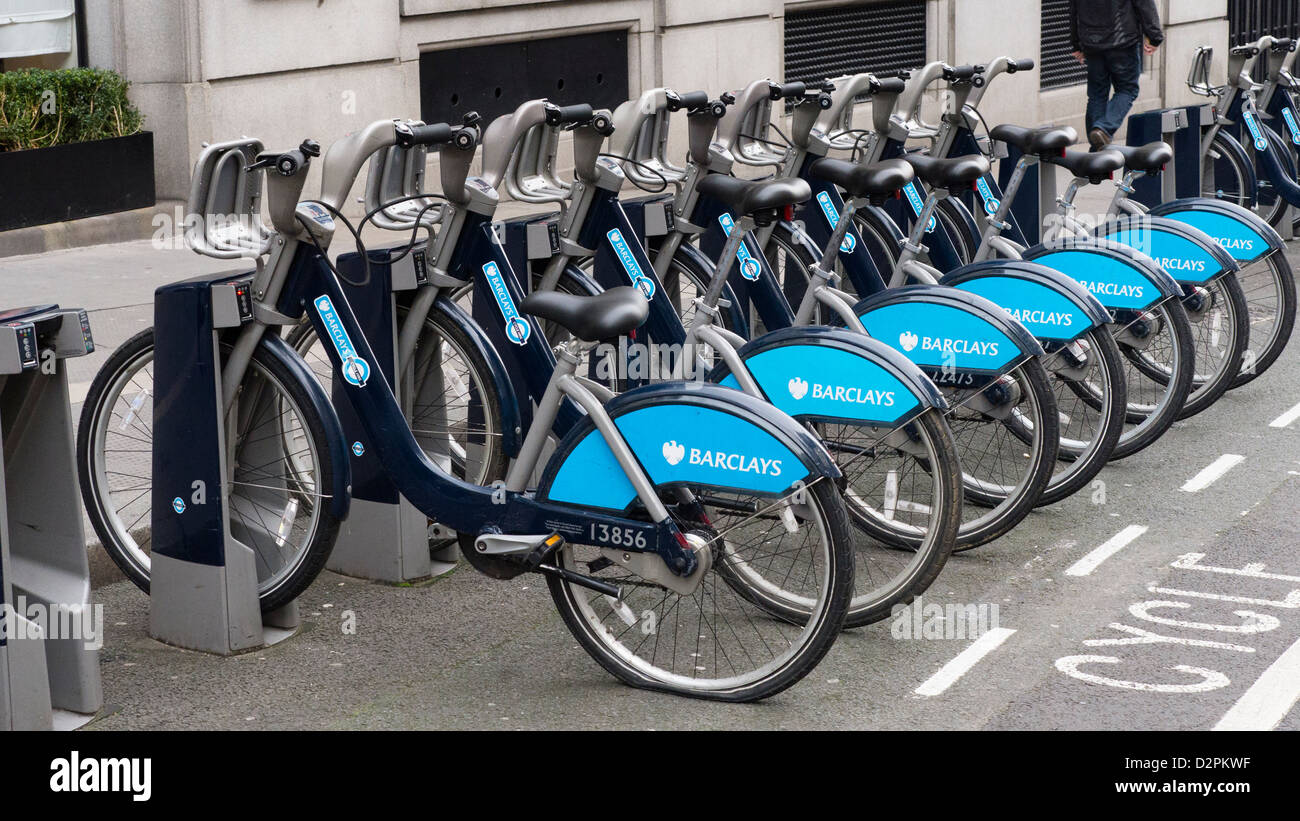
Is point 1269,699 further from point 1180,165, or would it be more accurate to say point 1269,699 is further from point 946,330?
point 1180,165

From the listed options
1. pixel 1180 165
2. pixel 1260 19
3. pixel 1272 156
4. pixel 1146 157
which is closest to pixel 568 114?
pixel 1146 157

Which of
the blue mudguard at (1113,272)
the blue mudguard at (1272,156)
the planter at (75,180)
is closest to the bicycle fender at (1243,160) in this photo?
the blue mudguard at (1272,156)

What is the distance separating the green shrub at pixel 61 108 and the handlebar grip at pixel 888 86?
5.35 meters

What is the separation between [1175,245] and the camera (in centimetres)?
705

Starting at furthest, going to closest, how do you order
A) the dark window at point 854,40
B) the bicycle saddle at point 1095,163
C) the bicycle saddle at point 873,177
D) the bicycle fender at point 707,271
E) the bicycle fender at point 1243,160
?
1. the dark window at point 854,40
2. the bicycle fender at point 1243,160
3. the bicycle saddle at point 1095,163
4. the bicycle fender at point 707,271
5. the bicycle saddle at point 873,177

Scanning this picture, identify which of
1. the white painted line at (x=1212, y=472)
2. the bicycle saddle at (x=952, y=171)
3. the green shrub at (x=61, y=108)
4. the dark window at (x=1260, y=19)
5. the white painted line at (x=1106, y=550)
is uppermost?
the dark window at (x=1260, y=19)

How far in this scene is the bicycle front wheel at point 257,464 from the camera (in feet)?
15.8

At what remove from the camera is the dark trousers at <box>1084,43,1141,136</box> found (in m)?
10.6

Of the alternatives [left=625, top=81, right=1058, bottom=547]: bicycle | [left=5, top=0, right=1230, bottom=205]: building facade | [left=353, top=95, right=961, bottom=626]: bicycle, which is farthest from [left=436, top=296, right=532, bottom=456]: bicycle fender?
[left=5, top=0, right=1230, bottom=205]: building facade

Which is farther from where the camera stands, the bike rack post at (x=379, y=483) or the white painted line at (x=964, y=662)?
the bike rack post at (x=379, y=483)

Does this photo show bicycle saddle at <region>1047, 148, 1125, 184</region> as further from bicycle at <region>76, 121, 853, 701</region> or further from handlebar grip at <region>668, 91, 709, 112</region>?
bicycle at <region>76, 121, 853, 701</region>

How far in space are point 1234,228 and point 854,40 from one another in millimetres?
9068

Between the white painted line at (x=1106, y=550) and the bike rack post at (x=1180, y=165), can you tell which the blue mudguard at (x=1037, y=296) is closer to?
the white painted line at (x=1106, y=550)

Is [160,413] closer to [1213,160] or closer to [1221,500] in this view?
[1221,500]
